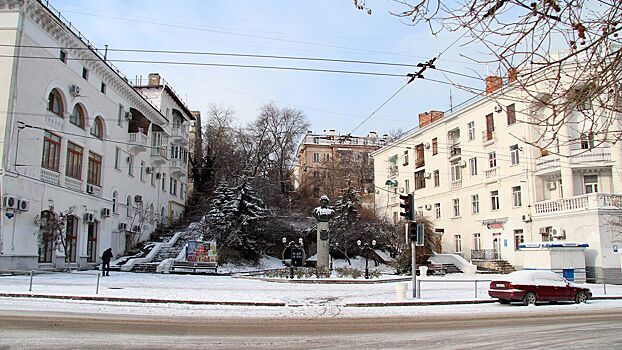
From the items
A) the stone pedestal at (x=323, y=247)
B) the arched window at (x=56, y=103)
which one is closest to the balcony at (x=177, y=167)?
the arched window at (x=56, y=103)

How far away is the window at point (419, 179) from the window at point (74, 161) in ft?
108

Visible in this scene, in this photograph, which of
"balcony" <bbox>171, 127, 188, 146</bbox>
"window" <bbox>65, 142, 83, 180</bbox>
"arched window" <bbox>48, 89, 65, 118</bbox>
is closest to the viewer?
Result: "arched window" <bbox>48, 89, 65, 118</bbox>

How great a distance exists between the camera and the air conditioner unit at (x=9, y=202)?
24.0 meters

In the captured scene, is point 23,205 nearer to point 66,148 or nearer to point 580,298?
point 66,148

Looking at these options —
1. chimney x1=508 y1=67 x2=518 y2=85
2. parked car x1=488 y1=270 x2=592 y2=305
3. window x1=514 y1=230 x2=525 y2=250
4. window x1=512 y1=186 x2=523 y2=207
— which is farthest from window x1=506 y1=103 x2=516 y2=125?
window x1=514 y1=230 x2=525 y2=250

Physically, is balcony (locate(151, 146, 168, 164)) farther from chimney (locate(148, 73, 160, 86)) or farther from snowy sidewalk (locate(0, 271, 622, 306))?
snowy sidewalk (locate(0, 271, 622, 306))

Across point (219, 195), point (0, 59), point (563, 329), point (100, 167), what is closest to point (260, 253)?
point (219, 195)

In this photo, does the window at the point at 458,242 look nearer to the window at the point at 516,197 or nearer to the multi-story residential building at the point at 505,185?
the multi-story residential building at the point at 505,185

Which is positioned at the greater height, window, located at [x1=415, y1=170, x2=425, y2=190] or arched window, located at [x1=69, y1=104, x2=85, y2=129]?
arched window, located at [x1=69, y1=104, x2=85, y2=129]

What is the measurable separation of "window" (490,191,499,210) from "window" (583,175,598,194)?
23.3ft

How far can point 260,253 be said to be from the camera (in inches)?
1687

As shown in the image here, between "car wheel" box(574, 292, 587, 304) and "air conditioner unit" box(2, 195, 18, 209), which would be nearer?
"car wheel" box(574, 292, 587, 304)

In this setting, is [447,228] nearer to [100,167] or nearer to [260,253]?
[260,253]

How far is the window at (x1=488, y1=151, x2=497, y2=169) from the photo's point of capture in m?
39.8
